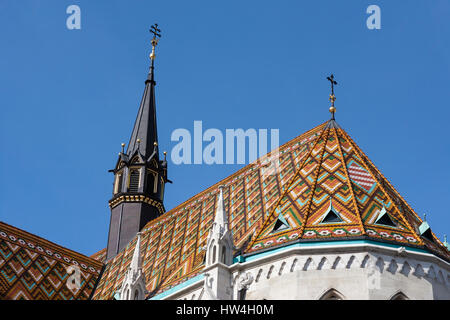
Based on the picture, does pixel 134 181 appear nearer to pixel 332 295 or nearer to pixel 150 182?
pixel 150 182

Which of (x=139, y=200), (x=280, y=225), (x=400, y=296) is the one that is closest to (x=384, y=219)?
(x=400, y=296)

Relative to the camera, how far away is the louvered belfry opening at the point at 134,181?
33.8 m

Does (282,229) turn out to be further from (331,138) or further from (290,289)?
(331,138)

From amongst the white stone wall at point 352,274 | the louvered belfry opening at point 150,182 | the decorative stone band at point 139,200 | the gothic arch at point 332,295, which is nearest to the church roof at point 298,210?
the white stone wall at point 352,274

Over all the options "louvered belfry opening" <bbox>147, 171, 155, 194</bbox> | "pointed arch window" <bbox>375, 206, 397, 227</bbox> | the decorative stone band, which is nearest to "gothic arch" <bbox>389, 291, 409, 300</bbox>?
"pointed arch window" <bbox>375, 206, 397, 227</bbox>

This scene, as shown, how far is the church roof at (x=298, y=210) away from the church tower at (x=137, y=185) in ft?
13.2

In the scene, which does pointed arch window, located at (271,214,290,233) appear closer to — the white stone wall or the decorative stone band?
the white stone wall

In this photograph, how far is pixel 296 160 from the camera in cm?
2412

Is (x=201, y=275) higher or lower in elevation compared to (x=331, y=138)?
lower

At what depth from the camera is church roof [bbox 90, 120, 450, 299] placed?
19703 millimetres

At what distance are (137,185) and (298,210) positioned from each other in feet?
47.3

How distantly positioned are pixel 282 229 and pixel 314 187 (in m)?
1.80
